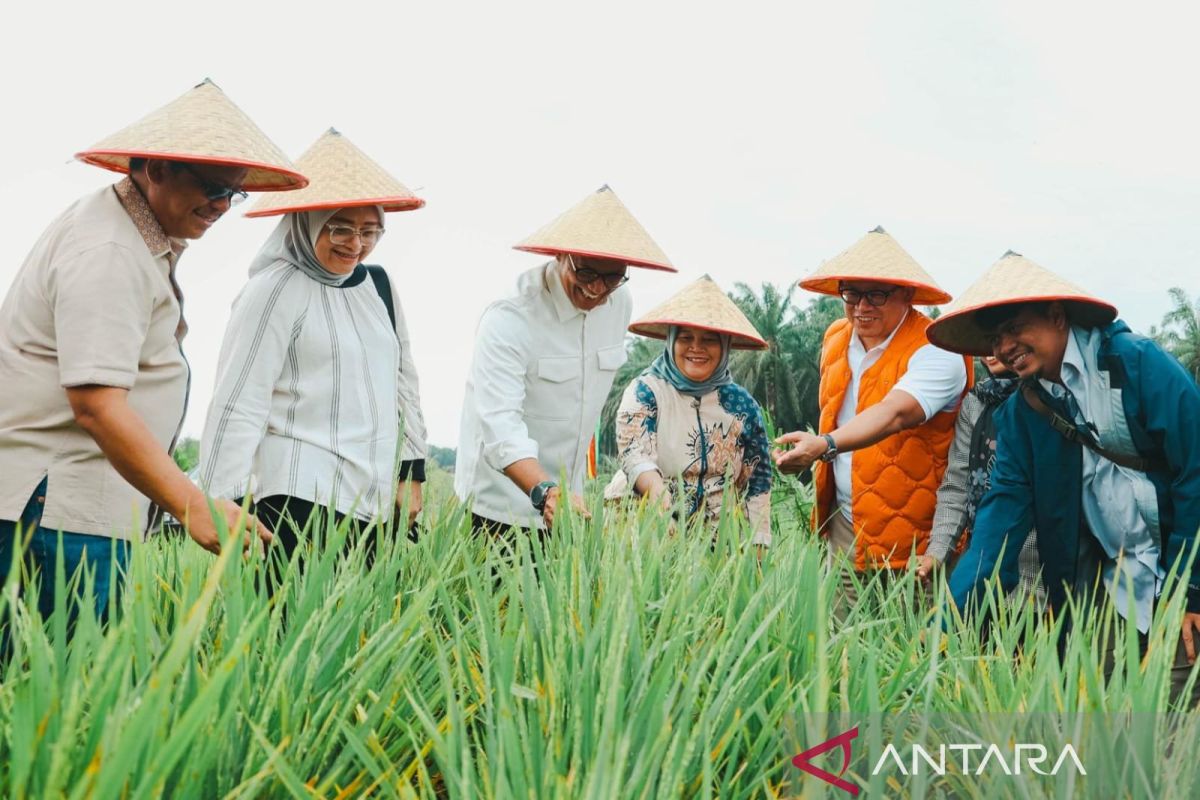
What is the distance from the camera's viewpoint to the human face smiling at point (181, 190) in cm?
180

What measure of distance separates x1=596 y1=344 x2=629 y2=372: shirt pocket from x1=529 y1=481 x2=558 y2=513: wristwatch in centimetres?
57

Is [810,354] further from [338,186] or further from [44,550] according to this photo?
[44,550]

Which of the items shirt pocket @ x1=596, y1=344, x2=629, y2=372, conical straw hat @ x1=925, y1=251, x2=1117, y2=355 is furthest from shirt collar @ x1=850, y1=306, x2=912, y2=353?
shirt pocket @ x1=596, y1=344, x2=629, y2=372

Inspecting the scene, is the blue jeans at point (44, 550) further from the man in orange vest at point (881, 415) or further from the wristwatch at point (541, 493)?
the man in orange vest at point (881, 415)

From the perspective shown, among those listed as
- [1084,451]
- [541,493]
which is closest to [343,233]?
[541,493]

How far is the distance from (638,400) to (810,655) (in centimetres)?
179

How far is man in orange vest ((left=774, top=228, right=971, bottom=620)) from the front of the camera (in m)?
2.98

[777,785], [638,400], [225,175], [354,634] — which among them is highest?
[225,175]

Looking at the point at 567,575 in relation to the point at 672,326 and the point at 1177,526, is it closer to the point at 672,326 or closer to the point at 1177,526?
the point at 1177,526

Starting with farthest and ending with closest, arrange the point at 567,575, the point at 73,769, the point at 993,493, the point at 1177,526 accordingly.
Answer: the point at 993,493
the point at 1177,526
the point at 567,575
the point at 73,769

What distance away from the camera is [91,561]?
5.83 ft

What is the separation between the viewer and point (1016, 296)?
2428 mm

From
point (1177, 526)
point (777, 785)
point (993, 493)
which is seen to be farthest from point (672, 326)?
point (777, 785)

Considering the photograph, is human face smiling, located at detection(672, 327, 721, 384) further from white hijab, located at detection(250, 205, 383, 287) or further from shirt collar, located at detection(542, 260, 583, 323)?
white hijab, located at detection(250, 205, 383, 287)
